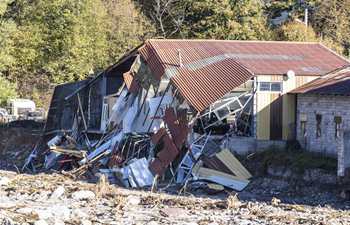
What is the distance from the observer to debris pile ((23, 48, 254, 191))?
30.0 m

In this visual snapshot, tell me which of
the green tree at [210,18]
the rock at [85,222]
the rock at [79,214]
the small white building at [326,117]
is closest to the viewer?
the rock at [85,222]

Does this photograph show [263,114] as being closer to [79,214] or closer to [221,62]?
[221,62]

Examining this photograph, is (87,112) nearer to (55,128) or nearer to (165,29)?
(55,128)

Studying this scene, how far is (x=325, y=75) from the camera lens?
32.9 m

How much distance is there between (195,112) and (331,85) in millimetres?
5482

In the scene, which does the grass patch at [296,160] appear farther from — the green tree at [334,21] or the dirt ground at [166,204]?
the green tree at [334,21]

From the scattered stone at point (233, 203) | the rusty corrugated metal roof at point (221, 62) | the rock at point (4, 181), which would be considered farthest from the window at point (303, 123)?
the rock at point (4, 181)

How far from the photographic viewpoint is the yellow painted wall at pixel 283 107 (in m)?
31.6

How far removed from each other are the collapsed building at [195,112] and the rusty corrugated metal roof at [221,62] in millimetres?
44

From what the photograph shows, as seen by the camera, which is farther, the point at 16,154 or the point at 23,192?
the point at 16,154

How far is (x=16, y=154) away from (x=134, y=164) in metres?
13.2

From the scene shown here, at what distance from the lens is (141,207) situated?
78.5 ft

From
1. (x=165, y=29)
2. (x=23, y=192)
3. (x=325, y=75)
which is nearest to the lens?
(x=23, y=192)

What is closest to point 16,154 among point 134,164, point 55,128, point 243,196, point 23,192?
point 55,128
